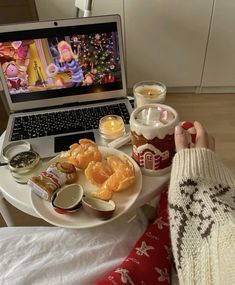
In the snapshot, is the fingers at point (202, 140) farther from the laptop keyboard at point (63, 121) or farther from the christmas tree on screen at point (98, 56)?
the christmas tree on screen at point (98, 56)

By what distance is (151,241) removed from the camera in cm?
60

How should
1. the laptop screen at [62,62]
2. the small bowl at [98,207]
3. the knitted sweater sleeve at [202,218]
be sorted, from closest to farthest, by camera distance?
the knitted sweater sleeve at [202,218]
the small bowl at [98,207]
the laptop screen at [62,62]

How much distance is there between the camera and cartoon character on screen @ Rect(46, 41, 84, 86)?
849 mm

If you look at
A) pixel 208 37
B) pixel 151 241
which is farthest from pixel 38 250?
pixel 208 37

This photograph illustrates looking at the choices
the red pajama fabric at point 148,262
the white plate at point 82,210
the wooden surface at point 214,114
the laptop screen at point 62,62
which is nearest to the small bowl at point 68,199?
the white plate at point 82,210

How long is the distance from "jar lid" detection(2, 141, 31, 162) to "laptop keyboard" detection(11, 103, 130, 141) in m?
0.05

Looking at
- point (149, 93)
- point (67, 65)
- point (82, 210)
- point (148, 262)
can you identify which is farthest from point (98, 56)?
point (148, 262)

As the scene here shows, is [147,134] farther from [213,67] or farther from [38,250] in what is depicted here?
[213,67]

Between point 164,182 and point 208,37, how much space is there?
49.7 inches

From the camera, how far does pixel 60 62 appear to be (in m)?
0.86

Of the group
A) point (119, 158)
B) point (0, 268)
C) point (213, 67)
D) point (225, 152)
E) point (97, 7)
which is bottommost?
point (225, 152)

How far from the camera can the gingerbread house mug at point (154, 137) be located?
581 millimetres

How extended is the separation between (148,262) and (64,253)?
0.18 meters

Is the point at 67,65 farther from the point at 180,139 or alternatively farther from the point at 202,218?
the point at 202,218
